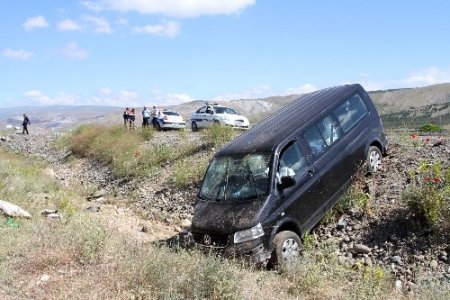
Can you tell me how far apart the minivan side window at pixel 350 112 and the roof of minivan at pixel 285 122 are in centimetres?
16

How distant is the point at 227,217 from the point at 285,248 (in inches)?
39.3

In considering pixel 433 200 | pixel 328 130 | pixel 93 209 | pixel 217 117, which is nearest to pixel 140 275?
pixel 433 200

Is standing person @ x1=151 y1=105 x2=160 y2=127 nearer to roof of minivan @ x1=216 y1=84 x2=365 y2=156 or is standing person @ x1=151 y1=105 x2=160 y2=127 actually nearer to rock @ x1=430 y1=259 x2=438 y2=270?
roof of minivan @ x1=216 y1=84 x2=365 y2=156

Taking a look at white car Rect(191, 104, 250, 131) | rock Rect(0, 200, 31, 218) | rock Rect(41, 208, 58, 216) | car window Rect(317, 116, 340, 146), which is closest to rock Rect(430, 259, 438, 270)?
car window Rect(317, 116, 340, 146)

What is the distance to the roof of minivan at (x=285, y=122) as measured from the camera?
314 inches

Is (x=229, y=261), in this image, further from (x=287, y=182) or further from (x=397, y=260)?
(x=397, y=260)

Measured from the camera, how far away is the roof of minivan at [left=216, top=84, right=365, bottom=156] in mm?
7988

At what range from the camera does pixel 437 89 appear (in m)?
172

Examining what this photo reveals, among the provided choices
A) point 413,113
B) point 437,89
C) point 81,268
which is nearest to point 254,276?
point 81,268

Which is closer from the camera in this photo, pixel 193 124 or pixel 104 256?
pixel 104 256

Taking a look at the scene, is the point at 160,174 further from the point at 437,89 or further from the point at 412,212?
the point at 437,89

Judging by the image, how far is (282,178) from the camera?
7266mm

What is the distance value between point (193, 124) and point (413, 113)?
10795 centimetres

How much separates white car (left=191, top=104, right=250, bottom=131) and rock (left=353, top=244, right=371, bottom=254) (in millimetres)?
16823
